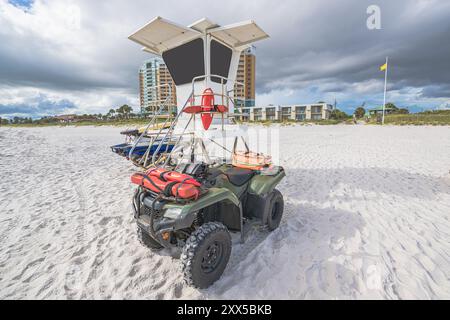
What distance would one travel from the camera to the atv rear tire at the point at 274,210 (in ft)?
11.2

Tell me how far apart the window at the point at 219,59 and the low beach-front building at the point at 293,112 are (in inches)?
2220

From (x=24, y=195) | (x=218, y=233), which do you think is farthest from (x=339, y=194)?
(x=24, y=195)

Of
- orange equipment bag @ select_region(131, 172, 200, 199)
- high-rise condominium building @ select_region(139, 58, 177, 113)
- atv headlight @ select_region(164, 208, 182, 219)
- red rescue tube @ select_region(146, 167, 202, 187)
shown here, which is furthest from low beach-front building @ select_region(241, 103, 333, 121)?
atv headlight @ select_region(164, 208, 182, 219)

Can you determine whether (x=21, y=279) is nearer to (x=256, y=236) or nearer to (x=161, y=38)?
(x=256, y=236)

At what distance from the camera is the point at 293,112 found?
68188 millimetres

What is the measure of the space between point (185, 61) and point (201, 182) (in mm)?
3849

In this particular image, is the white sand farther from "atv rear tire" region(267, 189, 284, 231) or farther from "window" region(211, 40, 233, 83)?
"window" region(211, 40, 233, 83)

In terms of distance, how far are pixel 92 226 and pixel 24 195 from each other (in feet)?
9.19

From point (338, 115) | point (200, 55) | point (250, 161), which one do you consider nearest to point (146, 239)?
point (250, 161)

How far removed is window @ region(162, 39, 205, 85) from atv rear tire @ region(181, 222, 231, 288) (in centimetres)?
410

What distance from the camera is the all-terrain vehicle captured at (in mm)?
2219

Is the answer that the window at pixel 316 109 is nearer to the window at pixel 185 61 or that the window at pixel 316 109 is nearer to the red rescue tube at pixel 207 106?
the window at pixel 185 61

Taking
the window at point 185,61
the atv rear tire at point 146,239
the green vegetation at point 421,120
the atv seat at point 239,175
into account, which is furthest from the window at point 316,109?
the atv rear tire at point 146,239

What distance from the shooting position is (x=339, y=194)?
5.31 meters
